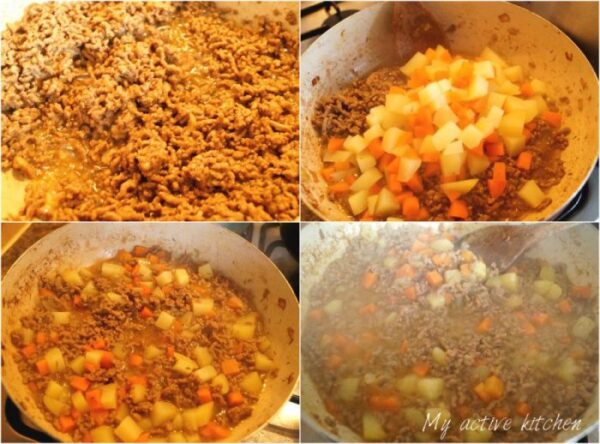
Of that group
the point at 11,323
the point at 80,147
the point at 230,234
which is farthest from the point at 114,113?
the point at 11,323

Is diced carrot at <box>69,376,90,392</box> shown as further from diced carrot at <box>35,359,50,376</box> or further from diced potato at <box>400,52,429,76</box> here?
diced potato at <box>400,52,429,76</box>

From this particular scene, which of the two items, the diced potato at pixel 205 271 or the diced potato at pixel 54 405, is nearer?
the diced potato at pixel 54 405

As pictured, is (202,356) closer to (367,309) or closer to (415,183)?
(367,309)

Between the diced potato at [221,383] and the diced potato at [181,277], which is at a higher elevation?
the diced potato at [181,277]

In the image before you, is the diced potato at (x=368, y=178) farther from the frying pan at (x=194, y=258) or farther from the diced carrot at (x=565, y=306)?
the diced carrot at (x=565, y=306)

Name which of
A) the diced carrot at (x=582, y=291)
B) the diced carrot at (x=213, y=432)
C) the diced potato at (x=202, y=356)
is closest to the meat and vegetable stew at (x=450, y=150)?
the diced carrot at (x=582, y=291)

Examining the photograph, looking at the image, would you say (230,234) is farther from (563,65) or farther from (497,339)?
(563,65)

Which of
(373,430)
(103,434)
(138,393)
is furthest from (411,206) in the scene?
(103,434)

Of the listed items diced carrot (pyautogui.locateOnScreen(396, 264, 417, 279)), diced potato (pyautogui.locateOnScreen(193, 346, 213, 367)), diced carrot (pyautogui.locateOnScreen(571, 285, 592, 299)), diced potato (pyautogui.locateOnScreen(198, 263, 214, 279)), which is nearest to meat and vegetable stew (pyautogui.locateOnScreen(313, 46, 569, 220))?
diced carrot (pyautogui.locateOnScreen(396, 264, 417, 279))
